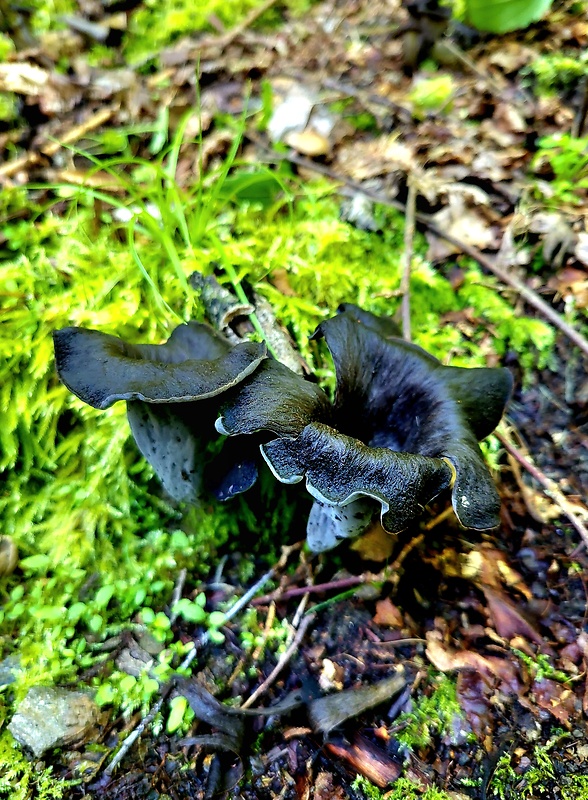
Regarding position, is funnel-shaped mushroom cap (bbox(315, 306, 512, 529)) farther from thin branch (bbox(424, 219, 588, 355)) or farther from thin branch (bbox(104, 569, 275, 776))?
thin branch (bbox(424, 219, 588, 355))

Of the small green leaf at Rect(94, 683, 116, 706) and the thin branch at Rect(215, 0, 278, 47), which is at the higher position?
the thin branch at Rect(215, 0, 278, 47)

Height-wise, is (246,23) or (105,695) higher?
(246,23)

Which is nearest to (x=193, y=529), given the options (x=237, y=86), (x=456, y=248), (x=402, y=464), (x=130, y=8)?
(x=402, y=464)

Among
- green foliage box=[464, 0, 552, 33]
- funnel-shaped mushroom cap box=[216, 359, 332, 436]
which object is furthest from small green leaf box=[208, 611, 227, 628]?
green foliage box=[464, 0, 552, 33]

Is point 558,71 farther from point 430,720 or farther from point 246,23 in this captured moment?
point 430,720

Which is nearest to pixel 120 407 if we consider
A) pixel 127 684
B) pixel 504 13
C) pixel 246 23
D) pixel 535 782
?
pixel 127 684

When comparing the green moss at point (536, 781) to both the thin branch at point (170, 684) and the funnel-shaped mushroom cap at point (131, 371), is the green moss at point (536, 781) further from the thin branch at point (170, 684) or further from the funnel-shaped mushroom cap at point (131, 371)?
the funnel-shaped mushroom cap at point (131, 371)

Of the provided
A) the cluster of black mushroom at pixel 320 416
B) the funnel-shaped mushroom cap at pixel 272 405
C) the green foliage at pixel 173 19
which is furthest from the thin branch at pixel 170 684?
the green foliage at pixel 173 19
